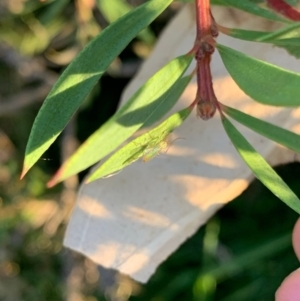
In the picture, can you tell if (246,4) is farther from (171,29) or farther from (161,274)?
(161,274)

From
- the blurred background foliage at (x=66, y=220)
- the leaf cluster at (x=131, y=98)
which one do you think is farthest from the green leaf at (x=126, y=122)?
Result: the blurred background foliage at (x=66, y=220)

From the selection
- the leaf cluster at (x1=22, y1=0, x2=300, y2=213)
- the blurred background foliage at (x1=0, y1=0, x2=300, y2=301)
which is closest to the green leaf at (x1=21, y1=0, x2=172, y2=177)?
the leaf cluster at (x1=22, y1=0, x2=300, y2=213)

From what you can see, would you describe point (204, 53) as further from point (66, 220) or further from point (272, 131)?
point (66, 220)

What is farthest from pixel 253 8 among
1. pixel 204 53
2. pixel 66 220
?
pixel 66 220

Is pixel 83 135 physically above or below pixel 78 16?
below

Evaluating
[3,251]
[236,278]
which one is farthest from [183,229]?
[3,251]

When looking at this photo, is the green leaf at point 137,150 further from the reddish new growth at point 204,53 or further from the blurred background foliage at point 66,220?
the blurred background foliage at point 66,220
